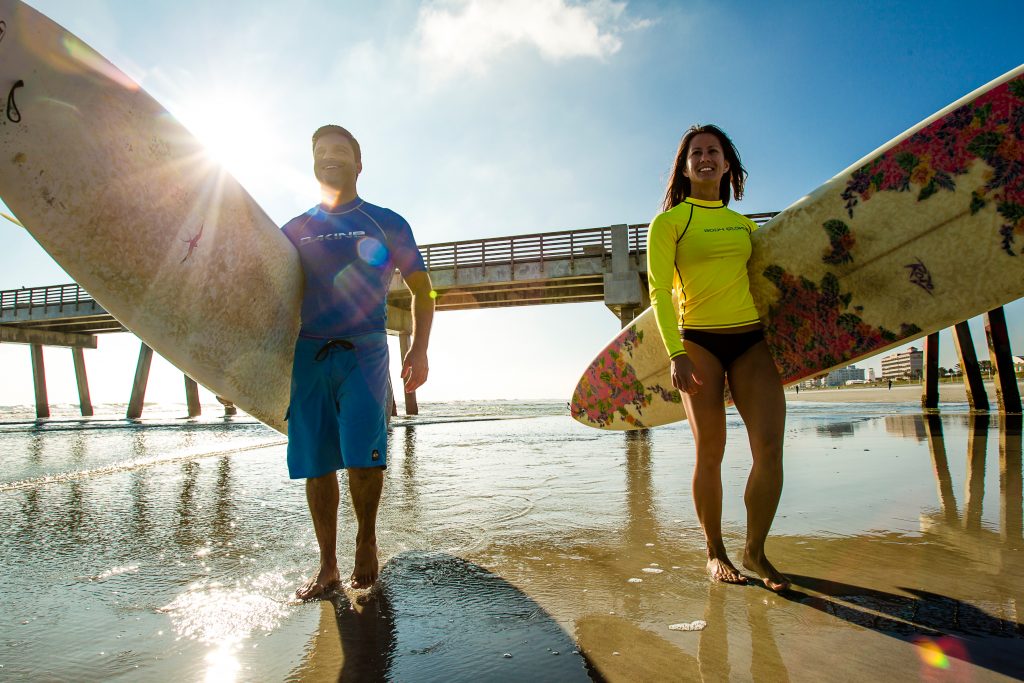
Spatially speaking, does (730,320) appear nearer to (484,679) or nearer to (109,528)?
(484,679)

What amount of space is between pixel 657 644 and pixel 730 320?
1.14 m

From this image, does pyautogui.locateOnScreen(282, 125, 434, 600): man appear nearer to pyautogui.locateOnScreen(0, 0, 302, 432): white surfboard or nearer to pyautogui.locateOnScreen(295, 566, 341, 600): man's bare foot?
pyautogui.locateOnScreen(295, 566, 341, 600): man's bare foot

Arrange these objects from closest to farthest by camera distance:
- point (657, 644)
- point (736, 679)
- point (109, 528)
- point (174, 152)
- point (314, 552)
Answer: point (736, 679) → point (657, 644) → point (174, 152) → point (314, 552) → point (109, 528)

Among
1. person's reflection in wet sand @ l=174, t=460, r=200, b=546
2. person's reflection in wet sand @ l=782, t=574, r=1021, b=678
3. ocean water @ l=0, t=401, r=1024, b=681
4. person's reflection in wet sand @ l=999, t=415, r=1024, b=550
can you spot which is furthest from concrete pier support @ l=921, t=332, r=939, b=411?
person's reflection in wet sand @ l=174, t=460, r=200, b=546

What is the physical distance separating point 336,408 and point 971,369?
1263 cm

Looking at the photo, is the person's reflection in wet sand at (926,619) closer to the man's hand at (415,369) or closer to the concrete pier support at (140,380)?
the man's hand at (415,369)

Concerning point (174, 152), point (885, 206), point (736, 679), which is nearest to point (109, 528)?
point (174, 152)

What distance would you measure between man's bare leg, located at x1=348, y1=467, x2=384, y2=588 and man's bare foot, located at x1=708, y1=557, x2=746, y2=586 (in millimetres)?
1130

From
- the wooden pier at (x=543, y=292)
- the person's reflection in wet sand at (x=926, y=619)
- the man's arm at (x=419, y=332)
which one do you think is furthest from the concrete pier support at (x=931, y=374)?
the man's arm at (x=419, y=332)

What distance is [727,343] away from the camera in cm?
197

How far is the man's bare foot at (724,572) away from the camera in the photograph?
5.70ft

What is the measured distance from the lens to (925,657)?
119cm

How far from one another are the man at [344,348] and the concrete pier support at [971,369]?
40.1 feet

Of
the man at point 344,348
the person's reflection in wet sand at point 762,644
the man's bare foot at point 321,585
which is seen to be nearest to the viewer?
the person's reflection in wet sand at point 762,644
